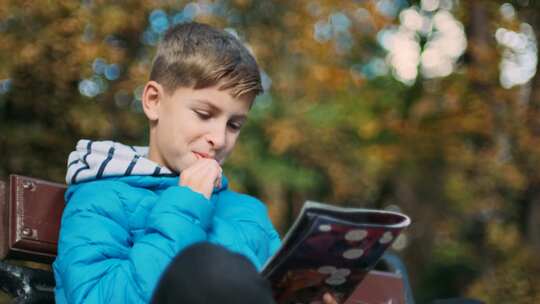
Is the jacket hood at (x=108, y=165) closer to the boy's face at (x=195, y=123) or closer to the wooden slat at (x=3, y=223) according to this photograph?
the boy's face at (x=195, y=123)

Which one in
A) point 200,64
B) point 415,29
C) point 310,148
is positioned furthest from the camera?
point 415,29

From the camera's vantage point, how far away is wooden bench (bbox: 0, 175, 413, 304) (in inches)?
88.0

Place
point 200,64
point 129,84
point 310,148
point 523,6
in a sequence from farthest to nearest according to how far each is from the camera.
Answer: point 310,148 → point 523,6 → point 129,84 → point 200,64

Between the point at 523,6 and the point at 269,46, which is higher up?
the point at 523,6

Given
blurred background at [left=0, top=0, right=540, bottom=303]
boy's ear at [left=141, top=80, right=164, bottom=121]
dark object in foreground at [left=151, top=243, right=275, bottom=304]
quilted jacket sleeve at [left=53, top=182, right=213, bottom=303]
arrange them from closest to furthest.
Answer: dark object in foreground at [left=151, top=243, right=275, bottom=304] → quilted jacket sleeve at [left=53, top=182, right=213, bottom=303] → boy's ear at [left=141, top=80, right=164, bottom=121] → blurred background at [left=0, top=0, right=540, bottom=303]

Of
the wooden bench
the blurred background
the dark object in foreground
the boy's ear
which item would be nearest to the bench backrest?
the wooden bench

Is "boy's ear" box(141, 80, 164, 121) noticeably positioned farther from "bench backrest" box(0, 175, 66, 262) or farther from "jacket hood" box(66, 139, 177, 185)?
"bench backrest" box(0, 175, 66, 262)

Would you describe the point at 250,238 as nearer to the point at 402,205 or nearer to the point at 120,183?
the point at 120,183

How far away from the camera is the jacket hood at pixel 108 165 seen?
2.33 metres

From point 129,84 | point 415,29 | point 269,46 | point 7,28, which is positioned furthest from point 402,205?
point 7,28

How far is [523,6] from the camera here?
8578 mm

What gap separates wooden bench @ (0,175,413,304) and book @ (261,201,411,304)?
74 centimetres

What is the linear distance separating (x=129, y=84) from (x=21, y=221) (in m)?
4.12

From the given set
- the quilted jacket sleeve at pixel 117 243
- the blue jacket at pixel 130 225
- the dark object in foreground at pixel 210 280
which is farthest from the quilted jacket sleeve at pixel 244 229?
the dark object in foreground at pixel 210 280
